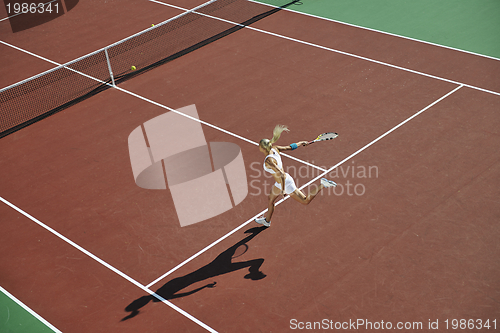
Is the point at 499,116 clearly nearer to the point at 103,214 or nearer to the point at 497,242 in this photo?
the point at 497,242

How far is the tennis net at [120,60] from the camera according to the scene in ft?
50.8

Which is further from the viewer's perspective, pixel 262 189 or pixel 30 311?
pixel 262 189

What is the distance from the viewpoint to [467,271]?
31.1 feet

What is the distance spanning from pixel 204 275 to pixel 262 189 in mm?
2684

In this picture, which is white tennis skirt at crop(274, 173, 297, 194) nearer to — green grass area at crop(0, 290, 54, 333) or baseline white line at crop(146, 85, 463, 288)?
baseline white line at crop(146, 85, 463, 288)

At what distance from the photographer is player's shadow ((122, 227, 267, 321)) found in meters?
9.42

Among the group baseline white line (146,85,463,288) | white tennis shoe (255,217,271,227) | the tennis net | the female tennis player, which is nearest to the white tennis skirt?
the female tennis player

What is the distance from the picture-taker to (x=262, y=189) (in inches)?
466

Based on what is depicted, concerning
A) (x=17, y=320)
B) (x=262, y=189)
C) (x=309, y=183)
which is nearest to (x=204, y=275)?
(x=262, y=189)

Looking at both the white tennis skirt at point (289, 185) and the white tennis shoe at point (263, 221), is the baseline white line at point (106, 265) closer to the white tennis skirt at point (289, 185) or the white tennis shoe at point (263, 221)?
the white tennis shoe at point (263, 221)

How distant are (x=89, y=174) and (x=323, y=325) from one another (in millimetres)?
6588

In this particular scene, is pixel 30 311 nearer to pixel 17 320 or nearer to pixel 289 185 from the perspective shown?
pixel 17 320

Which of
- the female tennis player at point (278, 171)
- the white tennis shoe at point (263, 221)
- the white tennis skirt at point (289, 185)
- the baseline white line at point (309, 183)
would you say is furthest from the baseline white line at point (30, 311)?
the white tennis skirt at point (289, 185)

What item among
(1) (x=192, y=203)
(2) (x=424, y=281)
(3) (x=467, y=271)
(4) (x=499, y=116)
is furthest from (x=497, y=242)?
(1) (x=192, y=203)
